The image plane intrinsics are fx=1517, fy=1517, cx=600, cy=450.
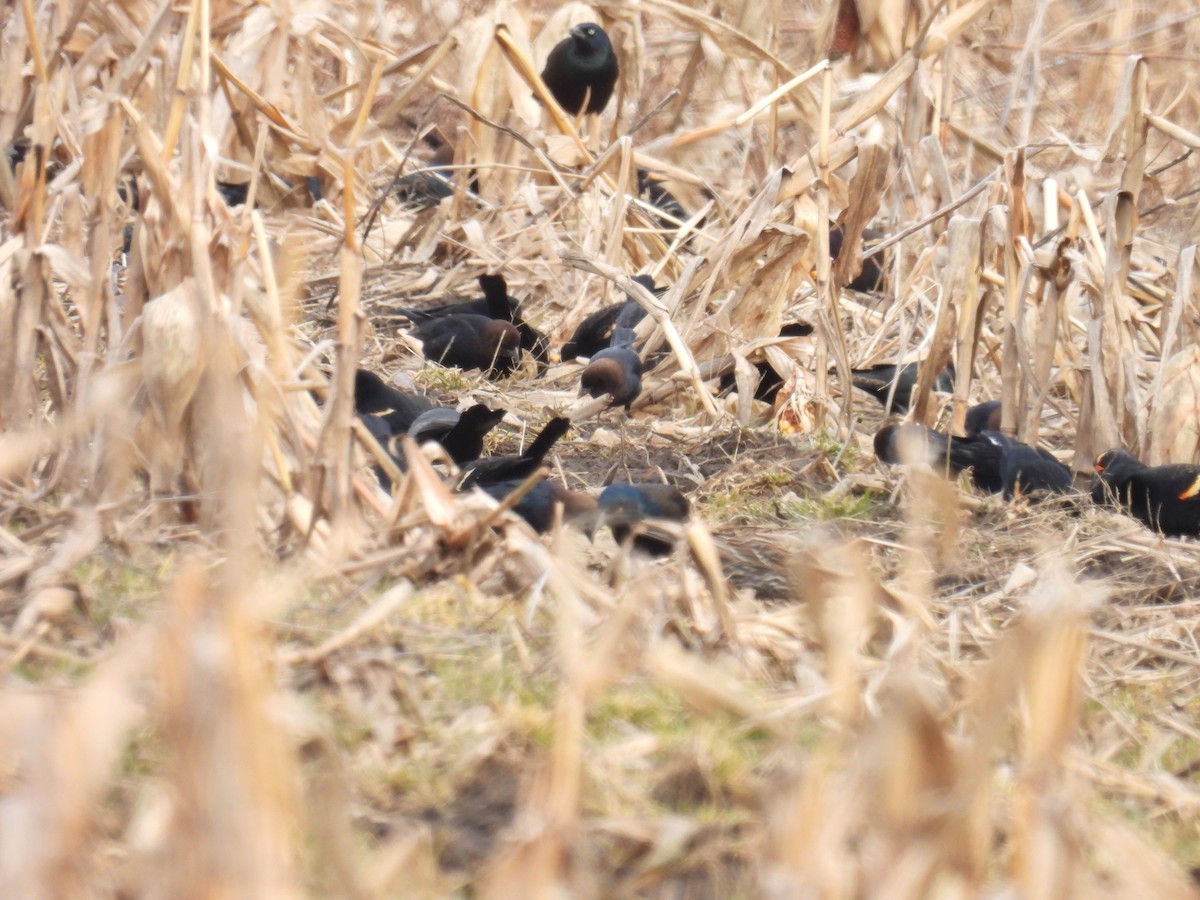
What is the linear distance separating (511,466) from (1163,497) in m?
2.00

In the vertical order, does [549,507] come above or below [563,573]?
below

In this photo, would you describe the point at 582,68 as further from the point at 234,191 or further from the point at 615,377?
the point at 615,377

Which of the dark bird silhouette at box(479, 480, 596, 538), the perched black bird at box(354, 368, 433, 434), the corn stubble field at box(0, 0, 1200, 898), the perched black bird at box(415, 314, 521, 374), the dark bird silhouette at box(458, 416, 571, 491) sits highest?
the corn stubble field at box(0, 0, 1200, 898)

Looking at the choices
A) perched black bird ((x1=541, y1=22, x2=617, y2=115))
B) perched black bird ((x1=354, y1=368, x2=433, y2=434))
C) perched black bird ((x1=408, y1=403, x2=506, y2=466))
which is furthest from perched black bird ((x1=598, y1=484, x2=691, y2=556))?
perched black bird ((x1=541, y1=22, x2=617, y2=115))

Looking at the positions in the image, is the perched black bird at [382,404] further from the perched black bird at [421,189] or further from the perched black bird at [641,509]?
the perched black bird at [421,189]

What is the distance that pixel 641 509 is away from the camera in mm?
4227

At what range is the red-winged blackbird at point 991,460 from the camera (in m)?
4.91

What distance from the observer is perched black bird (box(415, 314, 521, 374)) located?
6.55 metres

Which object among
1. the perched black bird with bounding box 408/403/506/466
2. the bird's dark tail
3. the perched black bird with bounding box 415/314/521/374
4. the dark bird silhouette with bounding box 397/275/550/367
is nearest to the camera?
the bird's dark tail

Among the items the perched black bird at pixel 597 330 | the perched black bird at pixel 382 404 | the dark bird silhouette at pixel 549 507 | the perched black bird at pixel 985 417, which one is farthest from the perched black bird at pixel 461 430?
the perched black bird at pixel 985 417

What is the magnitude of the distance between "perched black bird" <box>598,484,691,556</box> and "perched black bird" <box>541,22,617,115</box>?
15.3 feet

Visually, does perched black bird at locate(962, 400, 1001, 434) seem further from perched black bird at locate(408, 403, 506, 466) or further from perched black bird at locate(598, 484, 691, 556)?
perched black bird at locate(408, 403, 506, 466)

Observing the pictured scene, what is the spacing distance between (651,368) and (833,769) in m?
3.82

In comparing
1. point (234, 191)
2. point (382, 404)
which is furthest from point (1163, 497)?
point (234, 191)
